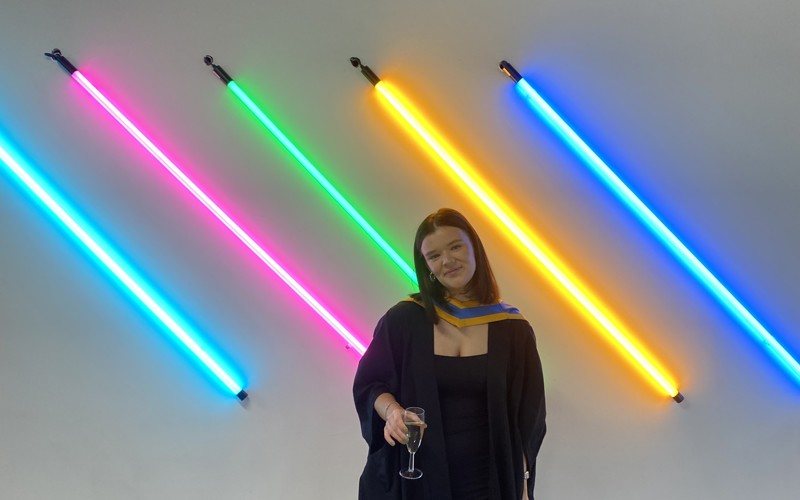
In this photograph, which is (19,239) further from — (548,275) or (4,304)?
(548,275)

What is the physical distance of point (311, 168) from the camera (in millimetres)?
2199

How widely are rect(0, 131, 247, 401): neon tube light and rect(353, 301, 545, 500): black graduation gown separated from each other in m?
0.86

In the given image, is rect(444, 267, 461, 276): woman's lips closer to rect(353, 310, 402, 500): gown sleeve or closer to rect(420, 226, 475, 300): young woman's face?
rect(420, 226, 475, 300): young woman's face

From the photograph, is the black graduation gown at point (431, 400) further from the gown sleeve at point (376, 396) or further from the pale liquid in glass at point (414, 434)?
the pale liquid in glass at point (414, 434)

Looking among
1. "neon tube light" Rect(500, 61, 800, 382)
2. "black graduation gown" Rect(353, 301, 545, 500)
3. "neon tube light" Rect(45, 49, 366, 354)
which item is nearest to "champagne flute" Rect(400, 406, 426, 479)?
"black graduation gown" Rect(353, 301, 545, 500)

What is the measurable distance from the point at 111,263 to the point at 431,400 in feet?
4.83

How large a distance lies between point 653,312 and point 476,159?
0.88 m

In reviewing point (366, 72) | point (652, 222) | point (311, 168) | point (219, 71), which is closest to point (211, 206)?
point (311, 168)

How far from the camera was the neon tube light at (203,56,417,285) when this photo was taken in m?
2.18

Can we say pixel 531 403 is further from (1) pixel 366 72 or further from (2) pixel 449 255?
(1) pixel 366 72

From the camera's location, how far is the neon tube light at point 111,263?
2197mm

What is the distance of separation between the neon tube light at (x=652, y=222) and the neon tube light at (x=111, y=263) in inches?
61.7

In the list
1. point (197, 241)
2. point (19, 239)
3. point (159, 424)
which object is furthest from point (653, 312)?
point (19, 239)

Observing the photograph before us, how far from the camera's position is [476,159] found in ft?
7.14
